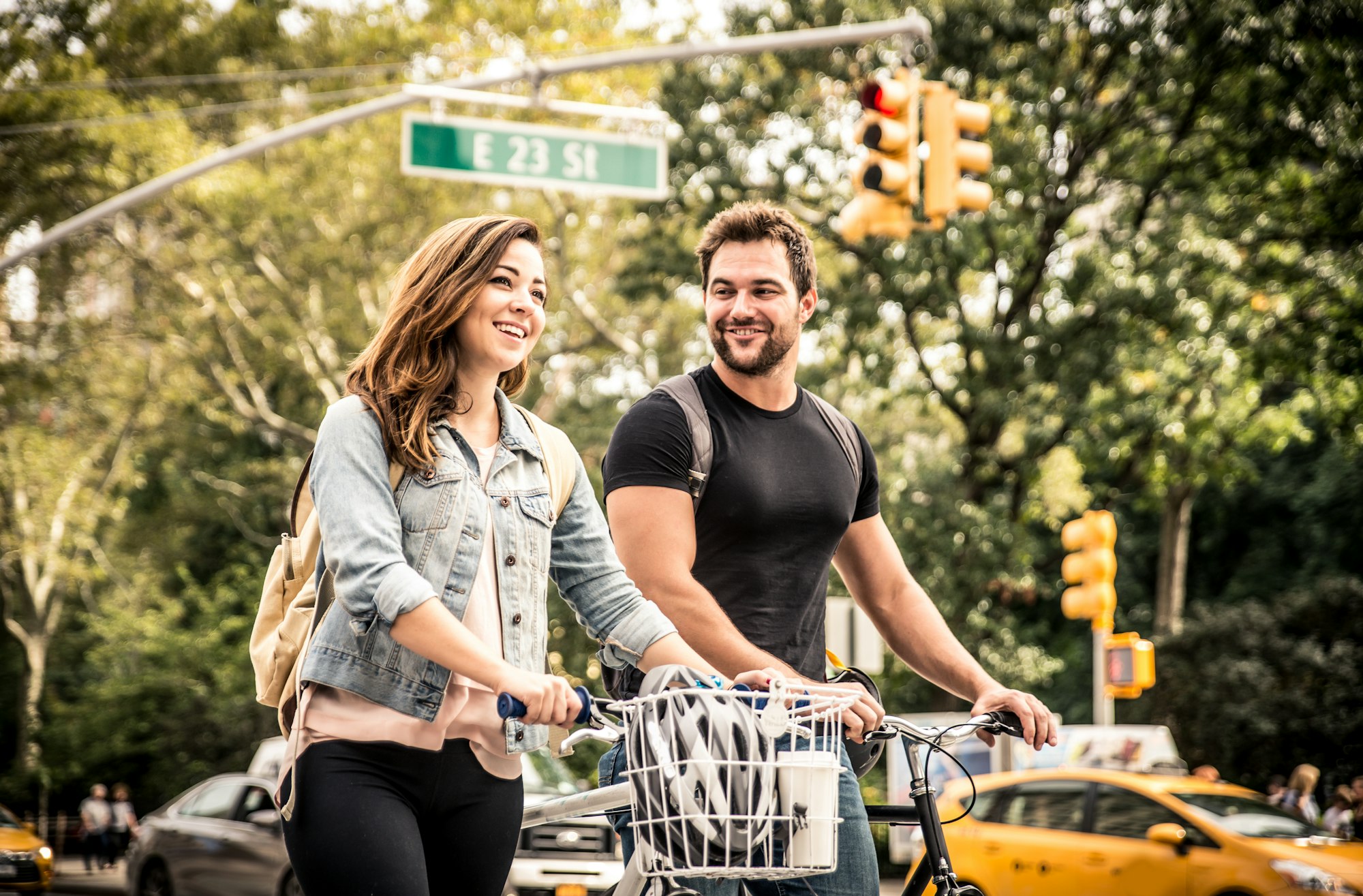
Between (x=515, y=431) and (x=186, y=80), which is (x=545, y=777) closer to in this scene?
(x=515, y=431)

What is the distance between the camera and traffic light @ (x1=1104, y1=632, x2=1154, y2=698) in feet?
57.4

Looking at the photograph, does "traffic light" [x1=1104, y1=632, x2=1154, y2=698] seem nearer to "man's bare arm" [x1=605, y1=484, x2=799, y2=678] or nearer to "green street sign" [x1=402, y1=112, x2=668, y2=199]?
"green street sign" [x1=402, y1=112, x2=668, y2=199]

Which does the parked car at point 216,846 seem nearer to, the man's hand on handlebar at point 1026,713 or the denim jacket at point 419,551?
the man's hand on handlebar at point 1026,713

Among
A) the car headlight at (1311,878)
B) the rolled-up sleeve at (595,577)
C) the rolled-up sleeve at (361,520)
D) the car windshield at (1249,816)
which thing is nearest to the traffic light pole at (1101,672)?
the car windshield at (1249,816)

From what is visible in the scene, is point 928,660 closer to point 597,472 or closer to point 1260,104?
point 1260,104

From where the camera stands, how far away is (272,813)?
44.8 feet

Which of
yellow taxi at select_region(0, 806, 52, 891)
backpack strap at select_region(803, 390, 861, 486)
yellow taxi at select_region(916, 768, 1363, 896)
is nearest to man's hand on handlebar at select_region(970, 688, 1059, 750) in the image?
backpack strap at select_region(803, 390, 861, 486)

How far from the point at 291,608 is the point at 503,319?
669 mm

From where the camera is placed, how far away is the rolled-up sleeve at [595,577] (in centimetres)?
302

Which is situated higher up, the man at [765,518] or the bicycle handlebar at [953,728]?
the man at [765,518]

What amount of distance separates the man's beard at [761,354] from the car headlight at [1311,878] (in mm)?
8279

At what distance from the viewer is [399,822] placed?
8.34 feet

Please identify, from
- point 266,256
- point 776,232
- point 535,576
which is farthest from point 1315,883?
point 266,256

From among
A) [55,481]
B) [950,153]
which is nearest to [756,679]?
[950,153]
